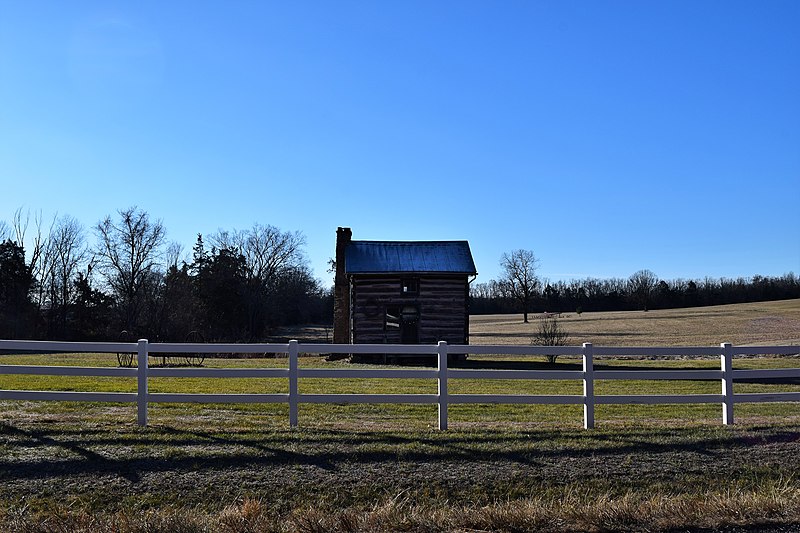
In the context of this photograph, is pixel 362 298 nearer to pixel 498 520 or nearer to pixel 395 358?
pixel 395 358

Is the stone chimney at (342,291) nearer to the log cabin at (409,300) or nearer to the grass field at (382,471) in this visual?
the log cabin at (409,300)

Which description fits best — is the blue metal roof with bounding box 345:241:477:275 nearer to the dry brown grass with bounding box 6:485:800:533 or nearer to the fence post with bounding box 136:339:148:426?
the fence post with bounding box 136:339:148:426

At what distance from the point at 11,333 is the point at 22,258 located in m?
7.72

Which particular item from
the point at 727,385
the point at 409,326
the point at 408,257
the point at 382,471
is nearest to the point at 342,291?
the point at 408,257

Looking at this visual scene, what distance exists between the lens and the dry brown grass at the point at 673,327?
5512 centimetres

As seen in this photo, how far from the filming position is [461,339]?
36.3 m

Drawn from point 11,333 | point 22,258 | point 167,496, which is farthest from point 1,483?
point 22,258

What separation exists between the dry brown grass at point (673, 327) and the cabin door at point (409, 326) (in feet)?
74.0

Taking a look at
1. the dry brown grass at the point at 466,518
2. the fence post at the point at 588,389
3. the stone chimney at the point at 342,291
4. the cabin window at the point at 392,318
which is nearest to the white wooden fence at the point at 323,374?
the fence post at the point at 588,389

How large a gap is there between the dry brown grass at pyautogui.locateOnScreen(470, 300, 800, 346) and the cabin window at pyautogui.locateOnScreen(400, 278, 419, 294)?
2266cm

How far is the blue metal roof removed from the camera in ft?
119

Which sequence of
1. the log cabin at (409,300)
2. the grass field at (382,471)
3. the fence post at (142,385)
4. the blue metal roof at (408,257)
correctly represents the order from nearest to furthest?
1. the grass field at (382,471)
2. the fence post at (142,385)
3. the log cabin at (409,300)
4. the blue metal roof at (408,257)

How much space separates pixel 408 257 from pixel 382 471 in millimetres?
29308

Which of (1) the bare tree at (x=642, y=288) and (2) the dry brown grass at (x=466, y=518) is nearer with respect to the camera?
(2) the dry brown grass at (x=466, y=518)
